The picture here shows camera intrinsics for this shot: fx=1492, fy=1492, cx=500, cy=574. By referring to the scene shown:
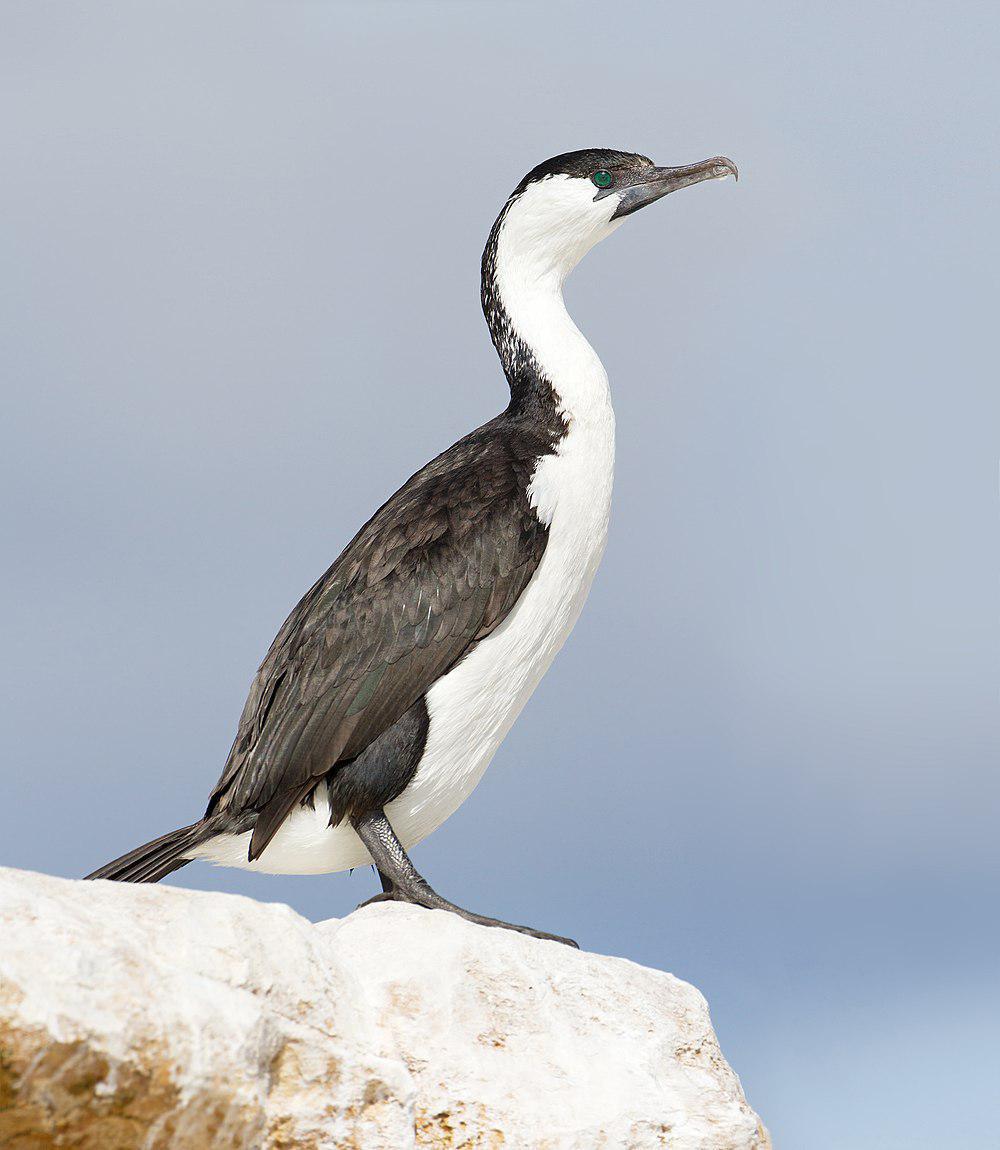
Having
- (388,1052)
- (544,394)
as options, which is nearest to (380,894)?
(388,1052)

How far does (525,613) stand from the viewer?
221 inches

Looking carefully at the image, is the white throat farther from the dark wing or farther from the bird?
the dark wing

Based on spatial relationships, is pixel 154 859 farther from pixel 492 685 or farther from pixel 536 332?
pixel 536 332

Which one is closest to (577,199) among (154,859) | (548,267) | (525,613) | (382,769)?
(548,267)

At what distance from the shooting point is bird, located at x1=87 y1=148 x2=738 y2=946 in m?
5.47

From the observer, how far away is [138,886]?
4.07 metres

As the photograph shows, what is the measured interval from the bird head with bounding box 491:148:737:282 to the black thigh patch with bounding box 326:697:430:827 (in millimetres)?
1975

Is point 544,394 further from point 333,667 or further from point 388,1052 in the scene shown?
point 388,1052

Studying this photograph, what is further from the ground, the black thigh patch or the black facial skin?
the black facial skin

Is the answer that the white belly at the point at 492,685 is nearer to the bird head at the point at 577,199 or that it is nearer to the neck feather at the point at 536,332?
the neck feather at the point at 536,332

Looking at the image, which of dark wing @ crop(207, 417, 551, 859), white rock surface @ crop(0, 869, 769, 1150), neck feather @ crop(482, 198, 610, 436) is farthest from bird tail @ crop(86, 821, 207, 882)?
neck feather @ crop(482, 198, 610, 436)

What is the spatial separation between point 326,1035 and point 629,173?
3.87m

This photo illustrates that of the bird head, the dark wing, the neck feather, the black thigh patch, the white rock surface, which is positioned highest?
the bird head

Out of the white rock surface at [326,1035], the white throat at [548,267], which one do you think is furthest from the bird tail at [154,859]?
the white throat at [548,267]
